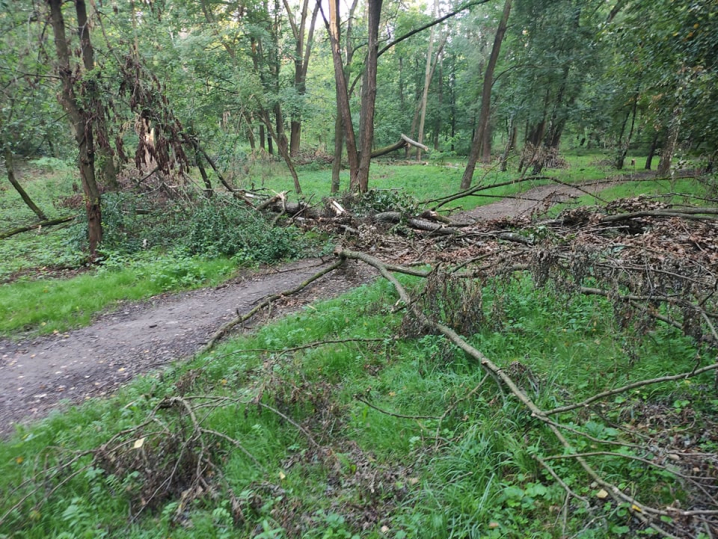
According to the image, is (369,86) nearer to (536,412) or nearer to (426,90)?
(536,412)

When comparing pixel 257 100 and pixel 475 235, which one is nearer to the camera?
pixel 475 235

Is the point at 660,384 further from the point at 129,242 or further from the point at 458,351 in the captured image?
the point at 129,242

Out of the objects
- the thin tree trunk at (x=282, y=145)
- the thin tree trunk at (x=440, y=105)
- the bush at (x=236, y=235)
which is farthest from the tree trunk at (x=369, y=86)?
the thin tree trunk at (x=440, y=105)

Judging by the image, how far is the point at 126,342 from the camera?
212 inches

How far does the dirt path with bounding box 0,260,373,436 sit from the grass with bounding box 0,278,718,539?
0.55 meters

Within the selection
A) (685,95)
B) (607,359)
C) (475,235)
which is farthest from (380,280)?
(685,95)

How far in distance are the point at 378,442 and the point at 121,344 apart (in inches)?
157

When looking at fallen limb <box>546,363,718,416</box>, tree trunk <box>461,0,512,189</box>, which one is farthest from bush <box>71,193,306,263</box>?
tree trunk <box>461,0,512,189</box>

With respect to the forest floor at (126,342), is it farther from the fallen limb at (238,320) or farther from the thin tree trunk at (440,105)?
the thin tree trunk at (440,105)

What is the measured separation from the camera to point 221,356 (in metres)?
4.54

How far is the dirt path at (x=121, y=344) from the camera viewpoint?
4.29 meters

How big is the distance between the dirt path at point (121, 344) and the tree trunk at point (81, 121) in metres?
2.93

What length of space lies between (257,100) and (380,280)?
422 inches

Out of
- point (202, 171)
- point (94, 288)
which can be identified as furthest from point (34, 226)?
point (94, 288)
